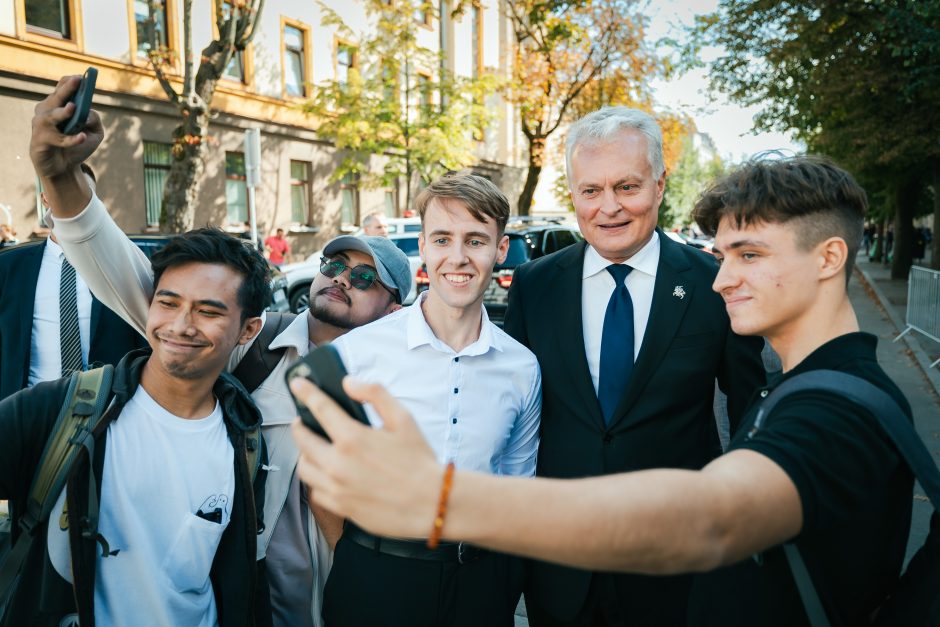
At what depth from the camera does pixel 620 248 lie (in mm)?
2506

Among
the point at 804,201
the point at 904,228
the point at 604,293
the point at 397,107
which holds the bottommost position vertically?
the point at 604,293

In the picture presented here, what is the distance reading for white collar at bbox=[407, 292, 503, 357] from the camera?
231 cm

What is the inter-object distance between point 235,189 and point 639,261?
18.2 m

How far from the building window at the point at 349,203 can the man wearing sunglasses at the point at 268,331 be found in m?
20.1

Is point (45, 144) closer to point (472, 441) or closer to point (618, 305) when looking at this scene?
point (472, 441)

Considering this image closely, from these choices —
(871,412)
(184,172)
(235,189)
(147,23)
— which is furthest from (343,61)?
(871,412)

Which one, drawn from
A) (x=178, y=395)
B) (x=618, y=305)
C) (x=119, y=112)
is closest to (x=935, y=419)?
(x=618, y=305)

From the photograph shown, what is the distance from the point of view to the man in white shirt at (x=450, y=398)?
2.09 meters

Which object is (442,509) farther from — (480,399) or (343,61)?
(343,61)

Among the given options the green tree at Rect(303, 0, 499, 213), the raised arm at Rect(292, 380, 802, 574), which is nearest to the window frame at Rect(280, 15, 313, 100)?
the green tree at Rect(303, 0, 499, 213)

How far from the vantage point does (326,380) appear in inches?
36.3

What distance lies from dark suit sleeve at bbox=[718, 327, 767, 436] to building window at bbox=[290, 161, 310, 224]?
19.7 m

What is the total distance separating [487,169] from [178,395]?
1174 inches

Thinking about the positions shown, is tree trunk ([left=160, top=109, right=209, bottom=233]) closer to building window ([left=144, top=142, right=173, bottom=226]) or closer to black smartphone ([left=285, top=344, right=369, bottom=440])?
building window ([left=144, top=142, right=173, bottom=226])
